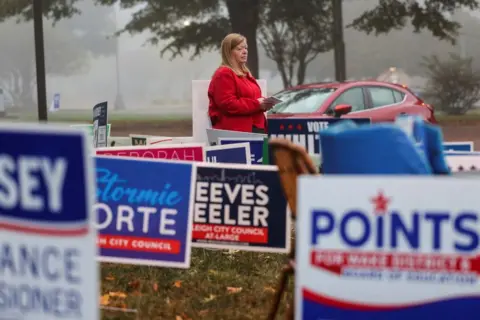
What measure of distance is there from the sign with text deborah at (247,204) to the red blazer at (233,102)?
221 centimetres

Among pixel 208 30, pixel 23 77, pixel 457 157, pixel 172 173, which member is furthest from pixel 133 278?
pixel 23 77

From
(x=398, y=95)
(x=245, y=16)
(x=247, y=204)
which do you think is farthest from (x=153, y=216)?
(x=245, y=16)

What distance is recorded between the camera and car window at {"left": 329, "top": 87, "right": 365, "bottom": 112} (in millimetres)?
12414

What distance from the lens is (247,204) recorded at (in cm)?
499

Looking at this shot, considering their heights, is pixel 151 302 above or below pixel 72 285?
below

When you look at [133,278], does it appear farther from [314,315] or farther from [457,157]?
[314,315]

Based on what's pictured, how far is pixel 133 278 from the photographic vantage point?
18.1 ft

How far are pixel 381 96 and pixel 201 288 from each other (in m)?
8.15

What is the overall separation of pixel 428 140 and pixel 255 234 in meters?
1.51

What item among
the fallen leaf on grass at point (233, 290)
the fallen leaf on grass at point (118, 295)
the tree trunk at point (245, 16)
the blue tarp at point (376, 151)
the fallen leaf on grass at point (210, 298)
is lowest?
the fallen leaf on grass at point (233, 290)

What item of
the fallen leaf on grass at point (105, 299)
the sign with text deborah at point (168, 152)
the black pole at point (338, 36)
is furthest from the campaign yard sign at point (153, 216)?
the black pole at point (338, 36)

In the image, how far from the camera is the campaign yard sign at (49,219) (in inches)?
115

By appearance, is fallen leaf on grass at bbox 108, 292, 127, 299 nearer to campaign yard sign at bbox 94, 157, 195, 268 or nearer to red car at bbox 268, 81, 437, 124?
campaign yard sign at bbox 94, 157, 195, 268

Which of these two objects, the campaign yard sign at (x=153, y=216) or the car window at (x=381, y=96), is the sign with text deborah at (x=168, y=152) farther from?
the car window at (x=381, y=96)
